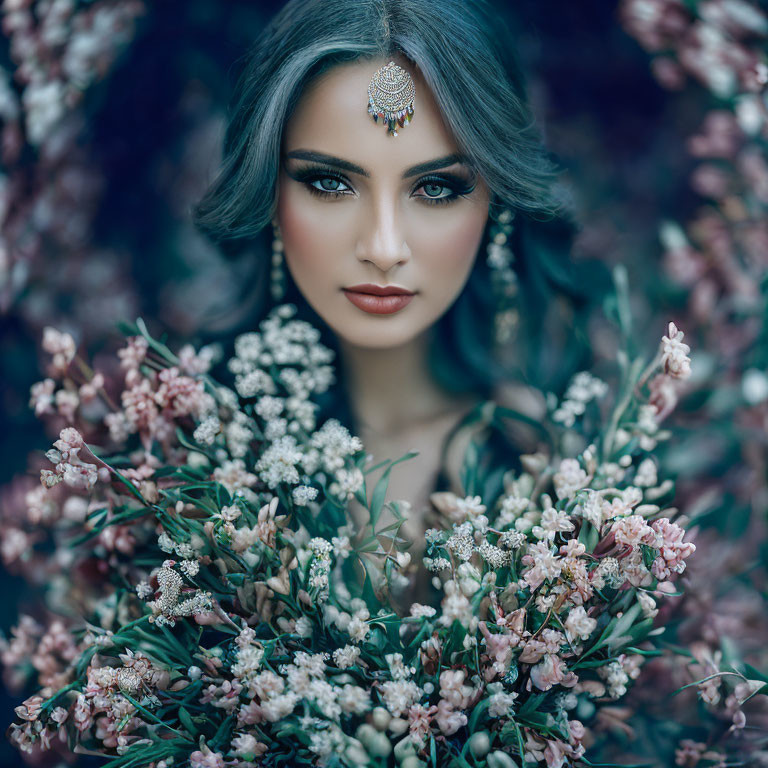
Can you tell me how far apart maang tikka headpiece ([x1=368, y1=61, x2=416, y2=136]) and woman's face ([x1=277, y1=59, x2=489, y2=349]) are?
0.6 inches

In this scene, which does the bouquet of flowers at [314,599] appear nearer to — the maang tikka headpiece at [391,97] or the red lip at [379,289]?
the red lip at [379,289]

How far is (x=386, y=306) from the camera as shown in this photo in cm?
142

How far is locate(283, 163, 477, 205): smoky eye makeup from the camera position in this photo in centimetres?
135

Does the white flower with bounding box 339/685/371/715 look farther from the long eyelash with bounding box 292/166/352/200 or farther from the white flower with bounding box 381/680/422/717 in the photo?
the long eyelash with bounding box 292/166/352/200

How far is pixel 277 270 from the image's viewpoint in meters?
1.64

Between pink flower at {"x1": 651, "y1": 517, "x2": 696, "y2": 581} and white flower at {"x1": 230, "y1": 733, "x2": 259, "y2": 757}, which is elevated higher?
pink flower at {"x1": 651, "y1": 517, "x2": 696, "y2": 581}

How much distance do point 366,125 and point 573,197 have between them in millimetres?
729

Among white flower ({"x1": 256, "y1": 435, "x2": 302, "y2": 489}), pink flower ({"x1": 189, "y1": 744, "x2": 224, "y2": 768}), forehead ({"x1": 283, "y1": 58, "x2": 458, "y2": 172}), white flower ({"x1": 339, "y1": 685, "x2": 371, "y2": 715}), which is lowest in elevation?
pink flower ({"x1": 189, "y1": 744, "x2": 224, "y2": 768})

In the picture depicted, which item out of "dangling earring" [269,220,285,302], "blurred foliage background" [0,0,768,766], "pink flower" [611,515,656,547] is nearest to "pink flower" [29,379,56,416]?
"blurred foliage background" [0,0,768,766]

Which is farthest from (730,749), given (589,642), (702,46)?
(702,46)

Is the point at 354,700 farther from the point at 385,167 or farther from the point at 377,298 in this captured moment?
the point at 385,167

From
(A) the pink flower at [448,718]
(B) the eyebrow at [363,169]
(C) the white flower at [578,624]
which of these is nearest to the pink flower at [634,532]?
(C) the white flower at [578,624]

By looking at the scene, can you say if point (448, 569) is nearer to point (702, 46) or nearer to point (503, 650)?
point (503, 650)

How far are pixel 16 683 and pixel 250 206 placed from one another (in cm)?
102
